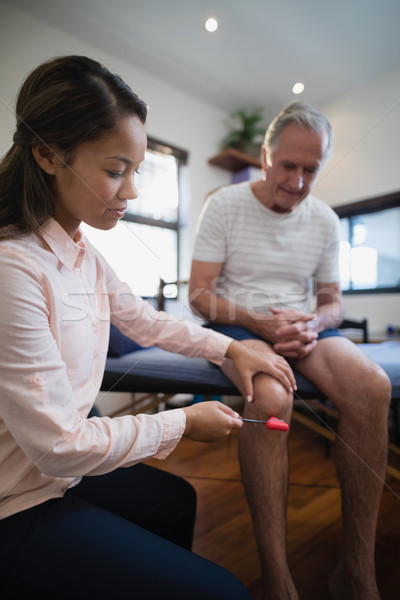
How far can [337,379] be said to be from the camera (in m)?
0.68

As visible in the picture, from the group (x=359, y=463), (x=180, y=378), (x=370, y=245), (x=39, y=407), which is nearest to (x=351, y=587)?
(x=359, y=463)

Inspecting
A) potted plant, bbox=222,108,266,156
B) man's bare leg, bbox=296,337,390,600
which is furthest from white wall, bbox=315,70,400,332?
man's bare leg, bbox=296,337,390,600

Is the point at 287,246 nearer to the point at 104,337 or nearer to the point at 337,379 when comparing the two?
the point at 337,379

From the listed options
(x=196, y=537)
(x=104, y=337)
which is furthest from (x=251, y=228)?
(x=196, y=537)

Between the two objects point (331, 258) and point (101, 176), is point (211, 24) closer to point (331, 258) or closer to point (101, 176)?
point (101, 176)

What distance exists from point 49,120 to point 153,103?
1.14ft

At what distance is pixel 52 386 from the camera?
1.20 feet

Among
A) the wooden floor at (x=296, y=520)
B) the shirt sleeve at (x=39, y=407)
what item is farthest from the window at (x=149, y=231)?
the wooden floor at (x=296, y=520)

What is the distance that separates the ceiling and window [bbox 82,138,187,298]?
18cm

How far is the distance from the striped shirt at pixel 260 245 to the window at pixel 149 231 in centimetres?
12

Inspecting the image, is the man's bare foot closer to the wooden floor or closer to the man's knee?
the wooden floor

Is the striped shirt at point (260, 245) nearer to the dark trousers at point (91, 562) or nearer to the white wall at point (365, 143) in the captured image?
the white wall at point (365, 143)

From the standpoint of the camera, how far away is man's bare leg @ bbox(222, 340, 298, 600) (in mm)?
538

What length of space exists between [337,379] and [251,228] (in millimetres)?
440
